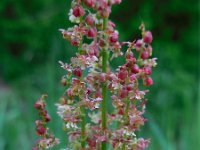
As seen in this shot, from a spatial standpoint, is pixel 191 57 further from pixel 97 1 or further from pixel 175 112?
pixel 97 1

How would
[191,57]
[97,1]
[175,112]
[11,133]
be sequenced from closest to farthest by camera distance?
[97,1], [11,133], [175,112], [191,57]

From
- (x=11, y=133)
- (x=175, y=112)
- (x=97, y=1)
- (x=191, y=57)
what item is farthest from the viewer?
(x=191, y=57)

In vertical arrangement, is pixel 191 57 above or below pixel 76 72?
above

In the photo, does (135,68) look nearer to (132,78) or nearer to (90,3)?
(132,78)

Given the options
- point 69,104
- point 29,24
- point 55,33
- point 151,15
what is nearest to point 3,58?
point 29,24

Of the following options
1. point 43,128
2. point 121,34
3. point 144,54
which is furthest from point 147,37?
point 121,34

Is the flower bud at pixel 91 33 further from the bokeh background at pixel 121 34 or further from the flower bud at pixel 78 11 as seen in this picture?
the bokeh background at pixel 121 34

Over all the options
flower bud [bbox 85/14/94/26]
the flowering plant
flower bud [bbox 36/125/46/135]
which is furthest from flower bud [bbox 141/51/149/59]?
flower bud [bbox 36/125/46/135]

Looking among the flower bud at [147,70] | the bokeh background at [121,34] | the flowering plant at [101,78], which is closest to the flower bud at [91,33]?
the flowering plant at [101,78]
